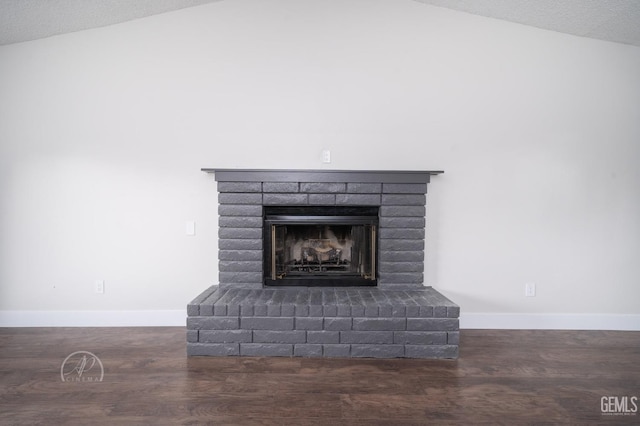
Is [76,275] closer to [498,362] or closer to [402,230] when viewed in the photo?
[402,230]

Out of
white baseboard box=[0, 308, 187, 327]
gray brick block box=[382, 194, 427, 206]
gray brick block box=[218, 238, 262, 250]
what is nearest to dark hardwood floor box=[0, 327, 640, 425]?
white baseboard box=[0, 308, 187, 327]

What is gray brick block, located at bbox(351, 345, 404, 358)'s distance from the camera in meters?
2.19

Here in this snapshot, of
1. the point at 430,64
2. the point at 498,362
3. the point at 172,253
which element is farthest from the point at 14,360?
the point at 430,64

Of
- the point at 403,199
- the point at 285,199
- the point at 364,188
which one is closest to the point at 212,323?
the point at 285,199

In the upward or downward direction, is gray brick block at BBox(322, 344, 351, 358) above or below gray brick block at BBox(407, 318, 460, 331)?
below

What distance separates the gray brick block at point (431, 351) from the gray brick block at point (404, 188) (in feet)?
3.87

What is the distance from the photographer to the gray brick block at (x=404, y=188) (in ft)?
8.43

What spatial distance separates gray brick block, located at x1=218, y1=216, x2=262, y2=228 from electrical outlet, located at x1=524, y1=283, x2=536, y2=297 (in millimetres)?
2353

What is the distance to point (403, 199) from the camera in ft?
8.48

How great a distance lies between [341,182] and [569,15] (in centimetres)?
217

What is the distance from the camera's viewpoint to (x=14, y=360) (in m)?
2.13

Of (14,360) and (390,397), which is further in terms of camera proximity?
(14,360)

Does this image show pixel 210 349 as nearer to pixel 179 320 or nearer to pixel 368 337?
pixel 179 320

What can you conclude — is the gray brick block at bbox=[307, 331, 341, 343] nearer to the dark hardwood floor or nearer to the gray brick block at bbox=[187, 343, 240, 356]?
the dark hardwood floor
